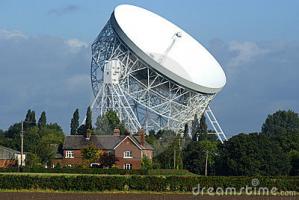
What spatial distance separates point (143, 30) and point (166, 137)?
22574 mm

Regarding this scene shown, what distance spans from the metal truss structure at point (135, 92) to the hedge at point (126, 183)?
41107 millimetres

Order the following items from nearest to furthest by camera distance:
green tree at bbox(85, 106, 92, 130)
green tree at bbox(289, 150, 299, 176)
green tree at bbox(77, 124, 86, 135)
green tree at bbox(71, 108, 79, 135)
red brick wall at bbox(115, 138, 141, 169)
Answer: green tree at bbox(289, 150, 299, 176)
red brick wall at bbox(115, 138, 141, 169)
green tree at bbox(85, 106, 92, 130)
green tree at bbox(77, 124, 86, 135)
green tree at bbox(71, 108, 79, 135)

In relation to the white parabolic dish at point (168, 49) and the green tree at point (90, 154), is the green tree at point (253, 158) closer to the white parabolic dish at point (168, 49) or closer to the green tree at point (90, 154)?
the white parabolic dish at point (168, 49)

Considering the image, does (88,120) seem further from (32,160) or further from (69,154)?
(32,160)

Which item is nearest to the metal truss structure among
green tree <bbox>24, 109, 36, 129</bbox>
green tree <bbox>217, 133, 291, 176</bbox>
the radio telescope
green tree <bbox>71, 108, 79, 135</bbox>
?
the radio telescope

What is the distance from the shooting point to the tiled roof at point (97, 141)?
370 feet

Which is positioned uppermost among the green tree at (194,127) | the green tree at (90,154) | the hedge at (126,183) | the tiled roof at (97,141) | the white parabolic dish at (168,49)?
the white parabolic dish at (168,49)

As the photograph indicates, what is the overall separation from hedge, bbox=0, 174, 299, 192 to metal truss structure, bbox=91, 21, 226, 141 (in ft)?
135

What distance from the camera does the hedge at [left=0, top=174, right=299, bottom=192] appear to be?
54031 mm

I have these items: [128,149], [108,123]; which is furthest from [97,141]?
[128,149]

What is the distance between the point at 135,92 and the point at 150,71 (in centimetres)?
928

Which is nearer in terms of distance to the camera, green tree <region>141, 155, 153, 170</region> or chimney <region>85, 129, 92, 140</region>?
green tree <region>141, 155, 153, 170</region>

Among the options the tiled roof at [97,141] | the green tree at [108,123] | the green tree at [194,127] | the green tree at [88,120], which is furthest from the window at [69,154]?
the green tree at [194,127]

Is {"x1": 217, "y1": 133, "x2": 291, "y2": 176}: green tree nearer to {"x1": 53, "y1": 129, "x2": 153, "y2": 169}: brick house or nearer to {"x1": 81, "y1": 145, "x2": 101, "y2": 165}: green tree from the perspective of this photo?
{"x1": 53, "y1": 129, "x2": 153, "y2": 169}: brick house
